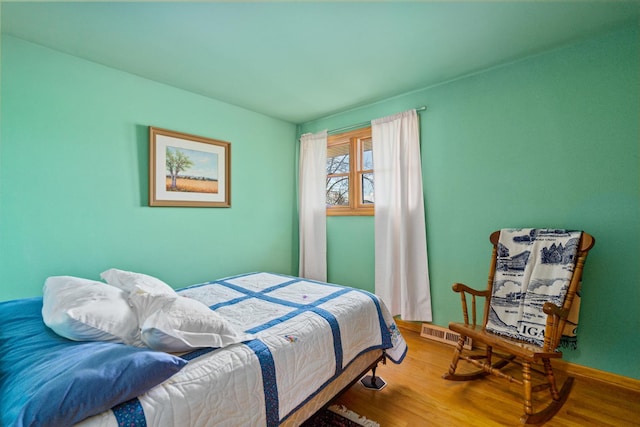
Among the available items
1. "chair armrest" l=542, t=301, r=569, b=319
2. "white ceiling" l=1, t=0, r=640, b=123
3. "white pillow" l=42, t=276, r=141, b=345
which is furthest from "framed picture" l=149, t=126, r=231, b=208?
"chair armrest" l=542, t=301, r=569, b=319

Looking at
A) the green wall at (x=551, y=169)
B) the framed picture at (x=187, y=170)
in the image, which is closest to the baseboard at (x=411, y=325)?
the green wall at (x=551, y=169)

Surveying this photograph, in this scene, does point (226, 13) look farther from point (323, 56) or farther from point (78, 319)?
point (78, 319)

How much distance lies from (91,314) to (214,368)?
564mm

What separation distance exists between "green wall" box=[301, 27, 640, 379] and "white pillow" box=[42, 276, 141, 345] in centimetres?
256

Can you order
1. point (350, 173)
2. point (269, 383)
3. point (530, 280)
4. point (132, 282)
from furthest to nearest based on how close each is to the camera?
1. point (350, 173)
2. point (530, 280)
3. point (132, 282)
4. point (269, 383)

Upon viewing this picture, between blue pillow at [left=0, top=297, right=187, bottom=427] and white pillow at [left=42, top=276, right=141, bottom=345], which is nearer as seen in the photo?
blue pillow at [left=0, top=297, right=187, bottom=427]

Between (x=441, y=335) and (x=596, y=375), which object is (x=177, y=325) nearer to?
(x=441, y=335)

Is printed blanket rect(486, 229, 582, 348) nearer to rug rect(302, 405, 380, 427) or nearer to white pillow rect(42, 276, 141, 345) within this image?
rug rect(302, 405, 380, 427)

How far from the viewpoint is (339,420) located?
65.1 inches

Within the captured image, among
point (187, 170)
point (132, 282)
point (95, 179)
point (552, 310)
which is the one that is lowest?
point (552, 310)

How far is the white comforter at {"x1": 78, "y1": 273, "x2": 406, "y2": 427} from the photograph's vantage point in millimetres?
1021

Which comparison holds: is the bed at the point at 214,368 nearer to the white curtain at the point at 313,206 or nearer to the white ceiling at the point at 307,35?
the white curtain at the point at 313,206

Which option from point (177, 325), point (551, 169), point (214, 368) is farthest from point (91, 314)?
point (551, 169)

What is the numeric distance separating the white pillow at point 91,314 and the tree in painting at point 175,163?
150 cm
